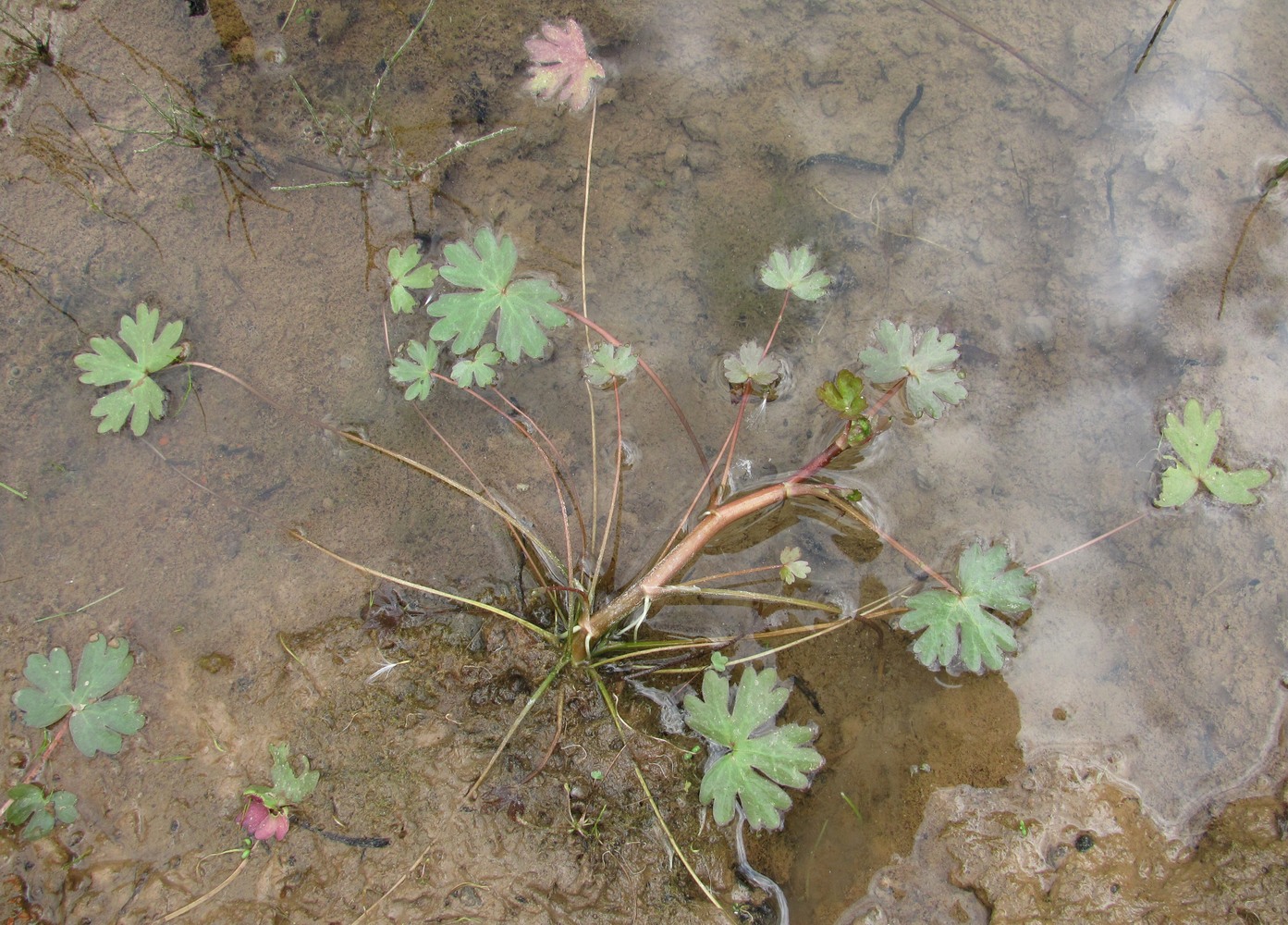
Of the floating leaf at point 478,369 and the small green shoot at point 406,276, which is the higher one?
the small green shoot at point 406,276

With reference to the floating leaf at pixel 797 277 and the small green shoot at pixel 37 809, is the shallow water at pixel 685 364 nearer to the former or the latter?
the small green shoot at pixel 37 809

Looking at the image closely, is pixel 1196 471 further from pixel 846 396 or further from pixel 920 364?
pixel 846 396

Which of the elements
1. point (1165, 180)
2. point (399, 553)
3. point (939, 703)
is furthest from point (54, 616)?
point (1165, 180)

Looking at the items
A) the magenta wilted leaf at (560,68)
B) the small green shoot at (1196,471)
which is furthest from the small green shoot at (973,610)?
the magenta wilted leaf at (560,68)

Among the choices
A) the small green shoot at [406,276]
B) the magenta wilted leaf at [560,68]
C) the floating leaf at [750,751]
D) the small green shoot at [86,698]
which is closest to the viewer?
the floating leaf at [750,751]

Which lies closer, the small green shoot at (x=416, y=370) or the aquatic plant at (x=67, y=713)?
the aquatic plant at (x=67, y=713)

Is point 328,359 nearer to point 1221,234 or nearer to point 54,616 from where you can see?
point 54,616
